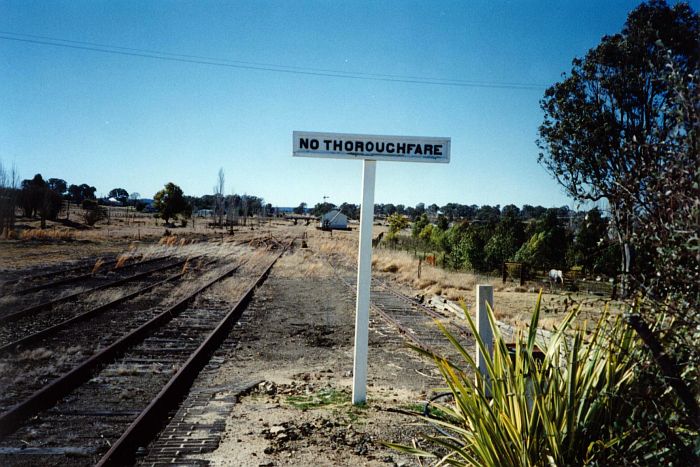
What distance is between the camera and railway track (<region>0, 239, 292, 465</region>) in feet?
15.7

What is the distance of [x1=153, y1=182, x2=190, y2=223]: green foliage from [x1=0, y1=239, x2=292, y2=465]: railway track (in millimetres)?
56797

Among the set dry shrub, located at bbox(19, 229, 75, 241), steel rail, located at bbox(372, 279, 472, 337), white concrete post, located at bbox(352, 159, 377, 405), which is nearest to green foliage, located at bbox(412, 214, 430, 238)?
steel rail, located at bbox(372, 279, 472, 337)

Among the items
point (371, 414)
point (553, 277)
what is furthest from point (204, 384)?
point (553, 277)

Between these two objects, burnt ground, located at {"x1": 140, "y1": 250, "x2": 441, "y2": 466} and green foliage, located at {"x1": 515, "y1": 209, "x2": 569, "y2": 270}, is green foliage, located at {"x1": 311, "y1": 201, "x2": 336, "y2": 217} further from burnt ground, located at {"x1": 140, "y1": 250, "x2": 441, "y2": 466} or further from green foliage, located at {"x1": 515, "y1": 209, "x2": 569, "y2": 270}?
burnt ground, located at {"x1": 140, "y1": 250, "x2": 441, "y2": 466}

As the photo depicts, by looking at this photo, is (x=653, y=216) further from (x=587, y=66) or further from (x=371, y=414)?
(x=587, y=66)

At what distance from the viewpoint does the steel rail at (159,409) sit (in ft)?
15.0

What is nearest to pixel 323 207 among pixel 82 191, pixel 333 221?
pixel 333 221

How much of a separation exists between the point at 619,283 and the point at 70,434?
17.3ft

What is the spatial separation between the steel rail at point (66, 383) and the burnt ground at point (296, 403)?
63.0 inches

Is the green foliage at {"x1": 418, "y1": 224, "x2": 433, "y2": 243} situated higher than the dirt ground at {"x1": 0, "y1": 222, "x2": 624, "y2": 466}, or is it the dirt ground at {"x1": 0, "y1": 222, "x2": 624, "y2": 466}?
the green foliage at {"x1": 418, "y1": 224, "x2": 433, "y2": 243}

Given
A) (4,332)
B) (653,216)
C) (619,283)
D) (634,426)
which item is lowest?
(4,332)

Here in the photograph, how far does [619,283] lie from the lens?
234 centimetres

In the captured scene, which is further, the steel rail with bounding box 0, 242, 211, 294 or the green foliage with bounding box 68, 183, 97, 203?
A: the green foliage with bounding box 68, 183, 97, 203

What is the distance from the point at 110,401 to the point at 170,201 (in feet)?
204
